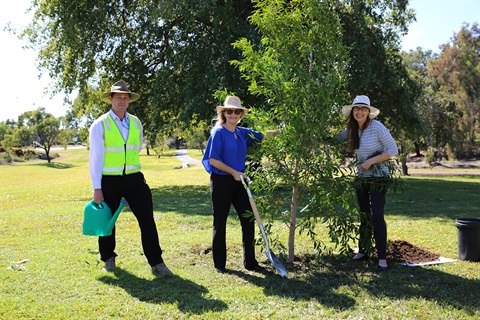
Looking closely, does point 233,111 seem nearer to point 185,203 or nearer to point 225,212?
point 225,212

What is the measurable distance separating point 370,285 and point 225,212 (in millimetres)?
2093

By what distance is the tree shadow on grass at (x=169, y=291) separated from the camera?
513 centimetres

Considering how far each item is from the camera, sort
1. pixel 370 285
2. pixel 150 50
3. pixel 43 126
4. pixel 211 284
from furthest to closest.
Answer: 1. pixel 43 126
2. pixel 150 50
3. pixel 211 284
4. pixel 370 285

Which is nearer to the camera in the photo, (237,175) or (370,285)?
(370,285)

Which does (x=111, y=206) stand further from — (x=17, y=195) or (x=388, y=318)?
(x=17, y=195)

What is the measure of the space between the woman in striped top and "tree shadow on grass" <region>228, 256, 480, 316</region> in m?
0.44

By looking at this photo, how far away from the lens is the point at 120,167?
6.46 metres

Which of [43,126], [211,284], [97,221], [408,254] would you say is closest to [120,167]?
[97,221]

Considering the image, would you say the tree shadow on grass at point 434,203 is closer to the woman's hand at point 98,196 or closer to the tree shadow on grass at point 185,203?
the tree shadow on grass at point 185,203

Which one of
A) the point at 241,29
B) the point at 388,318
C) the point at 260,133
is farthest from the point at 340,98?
the point at 241,29

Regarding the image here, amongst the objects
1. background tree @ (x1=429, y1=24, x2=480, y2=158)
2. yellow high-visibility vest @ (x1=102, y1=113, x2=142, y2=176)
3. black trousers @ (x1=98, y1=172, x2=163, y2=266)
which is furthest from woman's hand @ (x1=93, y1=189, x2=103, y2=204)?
background tree @ (x1=429, y1=24, x2=480, y2=158)

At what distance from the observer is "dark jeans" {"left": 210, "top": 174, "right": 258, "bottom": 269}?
649cm

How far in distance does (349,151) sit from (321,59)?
1.35 meters

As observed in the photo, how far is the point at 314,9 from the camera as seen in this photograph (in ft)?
21.1
